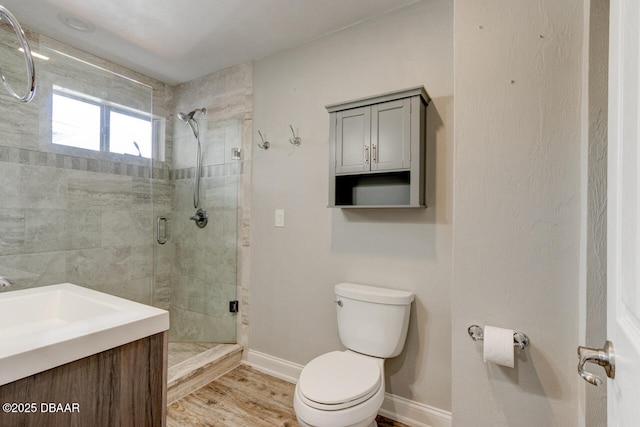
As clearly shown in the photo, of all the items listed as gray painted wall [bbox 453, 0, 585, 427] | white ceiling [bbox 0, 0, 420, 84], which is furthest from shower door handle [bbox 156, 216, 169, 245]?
gray painted wall [bbox 453, 0, 585, 427]

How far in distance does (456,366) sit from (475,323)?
21 centimetres

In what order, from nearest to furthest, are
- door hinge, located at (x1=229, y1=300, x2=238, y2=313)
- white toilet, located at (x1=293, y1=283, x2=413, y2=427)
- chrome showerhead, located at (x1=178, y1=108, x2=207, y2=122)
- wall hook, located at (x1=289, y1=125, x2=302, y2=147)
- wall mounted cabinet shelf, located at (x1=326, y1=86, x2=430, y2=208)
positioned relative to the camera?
white toilet, located at (x1=293, y1=283, x2=413, y2=427), wall mounted cabinet shelf, located at (x1=326, y1=86, x2=430, y2=208), wall hook, located at (x1=289, y1=125, x2=302, y2=147), door hinge, located at (x1=229, y1=300, x2=238, y2=313), chrome showerhead, located at (x1=178, y1=108, x2=207, y2=122)

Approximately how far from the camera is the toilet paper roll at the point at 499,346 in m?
1.13

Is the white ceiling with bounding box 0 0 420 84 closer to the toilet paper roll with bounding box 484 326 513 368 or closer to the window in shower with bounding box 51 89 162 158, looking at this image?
the window in shower with bounding box 51 89 162 158

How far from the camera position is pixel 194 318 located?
8.32 feet

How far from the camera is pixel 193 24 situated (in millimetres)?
1979

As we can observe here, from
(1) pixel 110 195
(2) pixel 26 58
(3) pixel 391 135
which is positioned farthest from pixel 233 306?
(2) pixel 26 58

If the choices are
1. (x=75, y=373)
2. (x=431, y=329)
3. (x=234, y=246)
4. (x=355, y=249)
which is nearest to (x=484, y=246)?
(x=431, y=329)

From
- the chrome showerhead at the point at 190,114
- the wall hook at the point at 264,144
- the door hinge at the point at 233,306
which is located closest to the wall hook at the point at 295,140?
the wall hook at the point at 264,144

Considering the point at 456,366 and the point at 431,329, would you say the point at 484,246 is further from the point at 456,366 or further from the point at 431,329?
the point at 431,329

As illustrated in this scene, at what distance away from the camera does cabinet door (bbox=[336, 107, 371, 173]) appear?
69.0 inches

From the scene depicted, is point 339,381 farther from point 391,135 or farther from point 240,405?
point 391,135

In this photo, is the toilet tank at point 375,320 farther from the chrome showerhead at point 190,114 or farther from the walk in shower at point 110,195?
the chrome showerhead at point 190,114

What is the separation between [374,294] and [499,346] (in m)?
0.67
